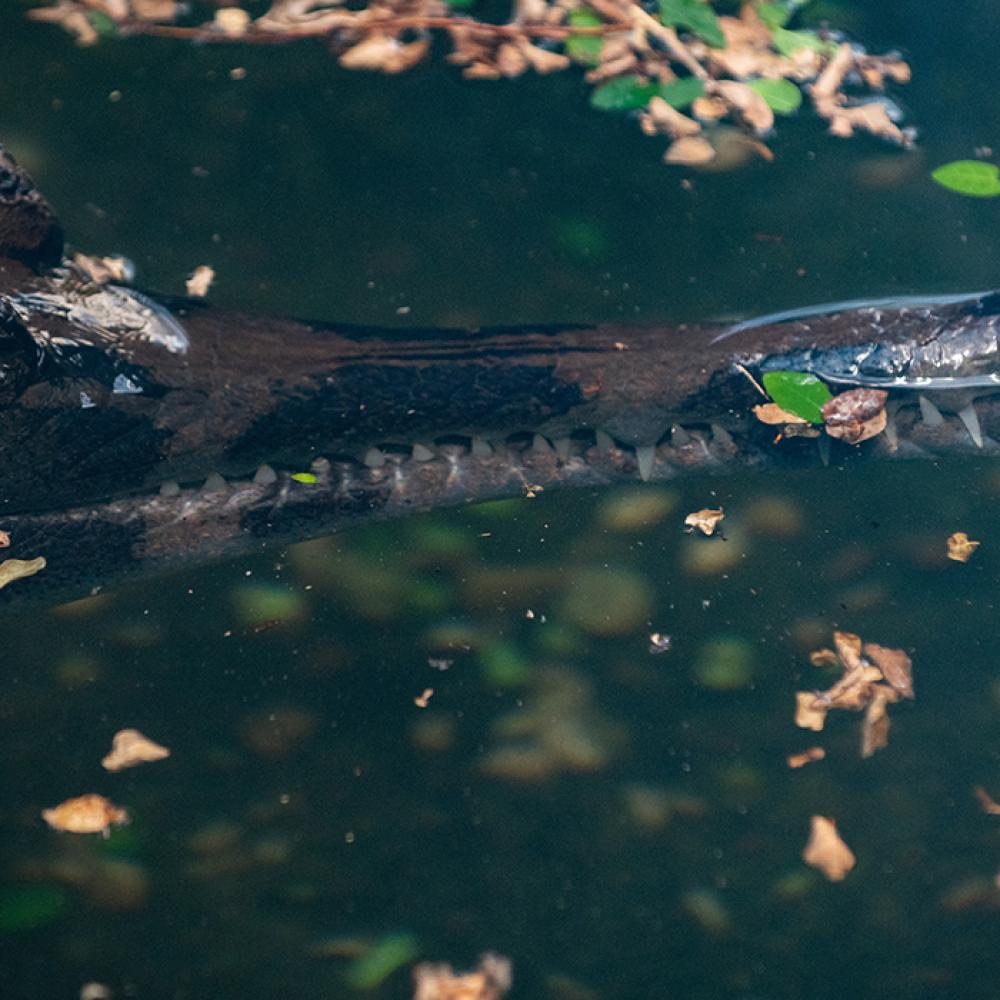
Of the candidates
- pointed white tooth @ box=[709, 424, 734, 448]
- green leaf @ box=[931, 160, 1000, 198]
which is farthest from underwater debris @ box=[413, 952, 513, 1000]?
green leaf @ box=[931, 160, 1000, 198]

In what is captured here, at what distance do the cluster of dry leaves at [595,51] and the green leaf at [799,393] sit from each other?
1196 mm

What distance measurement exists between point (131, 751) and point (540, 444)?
1.39m

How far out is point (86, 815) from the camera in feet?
7.59

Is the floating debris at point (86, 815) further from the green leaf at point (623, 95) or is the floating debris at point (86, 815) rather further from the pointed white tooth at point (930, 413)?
the green leaf at point (623, 95)

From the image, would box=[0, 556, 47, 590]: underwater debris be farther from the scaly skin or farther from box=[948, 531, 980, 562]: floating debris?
box=[948, 531, 980, 562]: floating debris

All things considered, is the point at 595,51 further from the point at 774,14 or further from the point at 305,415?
the point at 305,415

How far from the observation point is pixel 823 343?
301 centimetres

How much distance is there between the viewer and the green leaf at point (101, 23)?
3736 millimetres

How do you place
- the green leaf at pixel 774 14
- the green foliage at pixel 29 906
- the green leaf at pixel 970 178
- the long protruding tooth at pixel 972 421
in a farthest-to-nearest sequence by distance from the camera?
1. the green leaf at pixel 774 14
2. the green leaf at pixel 970 178
3. the long protruding tooth at pixel 972 421
4. the green foliage at pixel 29 906

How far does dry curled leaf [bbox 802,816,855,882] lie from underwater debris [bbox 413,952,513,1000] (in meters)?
0.80

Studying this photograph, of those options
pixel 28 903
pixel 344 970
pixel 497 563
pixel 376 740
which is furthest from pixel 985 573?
pixel 28 903

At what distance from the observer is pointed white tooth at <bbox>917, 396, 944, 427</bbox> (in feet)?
9.86

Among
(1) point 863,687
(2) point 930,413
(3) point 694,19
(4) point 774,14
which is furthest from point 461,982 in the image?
(4) point 774,14

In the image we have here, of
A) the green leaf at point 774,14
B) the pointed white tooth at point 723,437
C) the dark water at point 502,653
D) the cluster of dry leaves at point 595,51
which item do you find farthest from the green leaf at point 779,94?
the pointed white tooth at point 723,437
